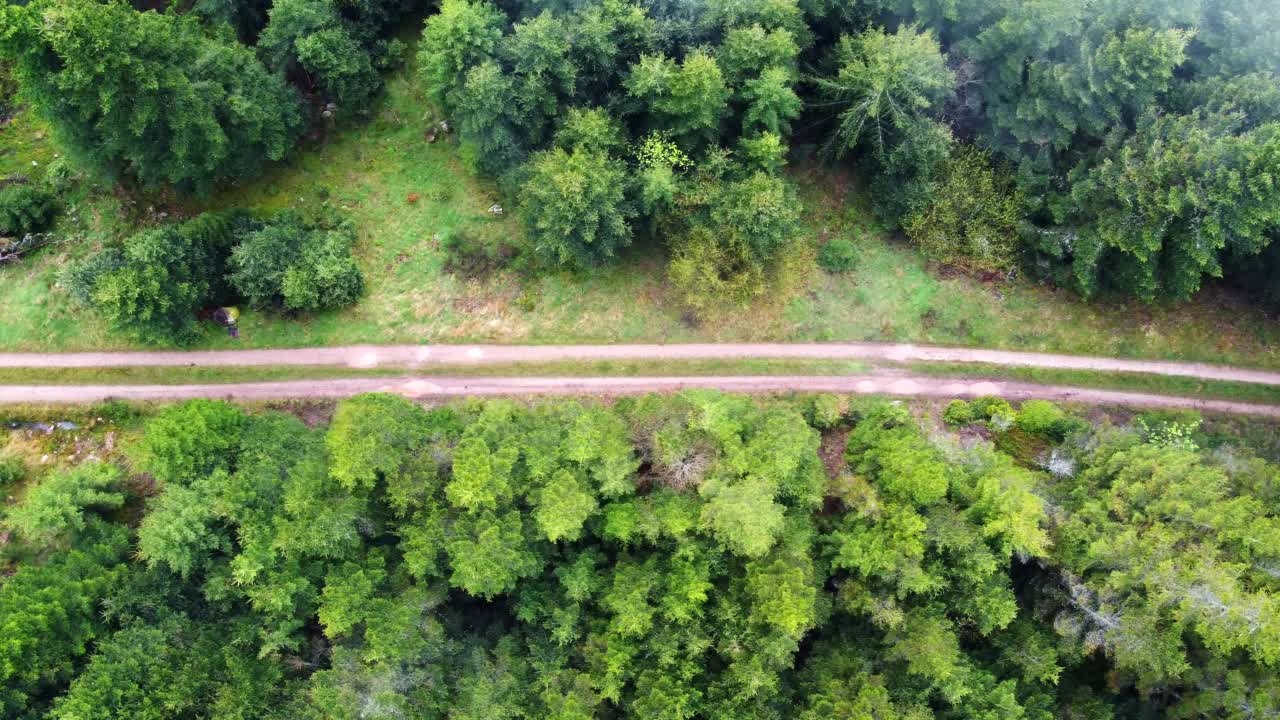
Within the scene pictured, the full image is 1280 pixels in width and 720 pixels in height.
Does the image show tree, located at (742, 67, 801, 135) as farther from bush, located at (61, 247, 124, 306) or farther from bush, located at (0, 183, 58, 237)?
bush, located at (0, 183, 58, 237)

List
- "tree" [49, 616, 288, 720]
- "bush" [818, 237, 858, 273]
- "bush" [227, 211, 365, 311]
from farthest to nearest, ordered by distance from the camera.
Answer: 1. "bush" [818, 237, 858, 273]
2. "bush" [227, 211, 365, 311]
3. "tree" [49, 616, 288, 720]

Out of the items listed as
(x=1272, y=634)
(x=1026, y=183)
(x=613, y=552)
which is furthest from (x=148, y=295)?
(x=1272, y=634)

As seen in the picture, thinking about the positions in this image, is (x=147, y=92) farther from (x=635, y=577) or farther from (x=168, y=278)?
(x=635, y=577)

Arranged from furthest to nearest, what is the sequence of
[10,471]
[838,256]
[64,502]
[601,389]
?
[838,256], [601,389], [10,471], [64,502]

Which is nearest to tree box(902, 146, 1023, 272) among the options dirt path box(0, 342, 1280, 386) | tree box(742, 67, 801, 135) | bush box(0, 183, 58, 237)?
dirt path box(0, 342, 1280, 386)

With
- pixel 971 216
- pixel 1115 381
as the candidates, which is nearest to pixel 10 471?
pixel 971 216

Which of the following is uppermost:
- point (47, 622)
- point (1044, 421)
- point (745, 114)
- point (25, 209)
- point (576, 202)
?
point (745, 114)
